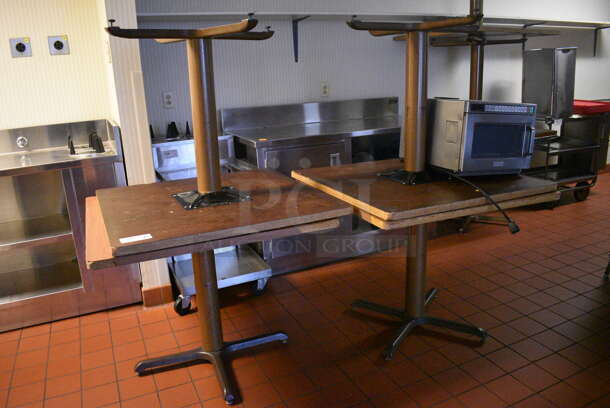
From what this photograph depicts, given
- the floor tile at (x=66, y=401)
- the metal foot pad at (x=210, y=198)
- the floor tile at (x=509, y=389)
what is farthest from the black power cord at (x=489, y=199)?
the floor tile at (x=66, y=401)

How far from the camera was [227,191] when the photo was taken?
1.97 meters

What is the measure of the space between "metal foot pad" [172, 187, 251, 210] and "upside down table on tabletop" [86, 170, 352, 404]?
28 millimetres

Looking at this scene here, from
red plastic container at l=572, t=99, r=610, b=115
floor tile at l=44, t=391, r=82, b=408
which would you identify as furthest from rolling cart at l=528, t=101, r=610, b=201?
floor tile at l=44, t=391, r=82, b=408

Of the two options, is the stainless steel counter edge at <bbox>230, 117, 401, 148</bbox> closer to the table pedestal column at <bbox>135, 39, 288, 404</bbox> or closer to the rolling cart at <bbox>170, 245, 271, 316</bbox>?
the rolling cart at <bbox>170, 245, 271, 316</bbox>

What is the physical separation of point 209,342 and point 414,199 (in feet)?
3.85

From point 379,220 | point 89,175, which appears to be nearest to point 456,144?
point 379,220

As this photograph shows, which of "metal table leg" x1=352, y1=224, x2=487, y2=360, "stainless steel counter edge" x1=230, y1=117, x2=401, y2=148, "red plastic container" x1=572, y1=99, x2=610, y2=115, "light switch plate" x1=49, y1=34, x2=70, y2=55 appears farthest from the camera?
"red plastic container" x1=572, y1=99, x2=610, y2=115

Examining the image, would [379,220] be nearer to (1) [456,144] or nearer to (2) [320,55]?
(1) [456,144]

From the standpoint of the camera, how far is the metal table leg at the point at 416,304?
92.0 inches

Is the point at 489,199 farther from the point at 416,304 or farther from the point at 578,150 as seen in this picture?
the point at 578,150

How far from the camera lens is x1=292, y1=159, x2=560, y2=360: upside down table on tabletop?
1789 millimetres

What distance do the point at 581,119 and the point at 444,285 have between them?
102 inches

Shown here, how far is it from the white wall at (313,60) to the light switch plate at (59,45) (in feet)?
1.52

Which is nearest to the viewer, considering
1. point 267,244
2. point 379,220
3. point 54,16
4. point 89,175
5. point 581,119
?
point 379,220
